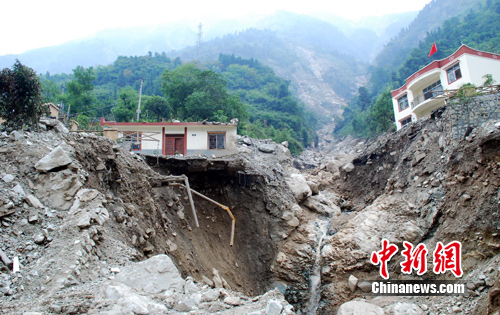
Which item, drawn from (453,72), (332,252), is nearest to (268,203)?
(332,252)

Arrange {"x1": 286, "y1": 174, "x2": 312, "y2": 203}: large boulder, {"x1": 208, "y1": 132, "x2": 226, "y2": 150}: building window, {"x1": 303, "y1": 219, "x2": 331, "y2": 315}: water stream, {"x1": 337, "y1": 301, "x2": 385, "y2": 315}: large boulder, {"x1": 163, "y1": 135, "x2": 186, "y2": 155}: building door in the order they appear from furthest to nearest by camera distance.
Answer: {"x1": 208, "y1": 132, "x2": 226, "y2": 150}: building window, {"x1": 163, "y1": 135, "x2": 186, "y2": 155}: building door, {"x1": 286, "y1": 174, "x2": 312, "y2": 203}: large boulder, {"x1": 303, "y1": 219, "x2": 331, "y2": 315}: water stream, {"x1": 337, "y1": 301, "x2": 385, "y2": 315}: large boulder

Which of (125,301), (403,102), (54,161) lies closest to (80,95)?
(54,161)

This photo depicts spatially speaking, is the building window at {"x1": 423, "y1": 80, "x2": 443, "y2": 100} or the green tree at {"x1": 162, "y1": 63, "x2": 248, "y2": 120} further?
the green tree at {"x1": 162, "y1": 63, "x2": 248, "y2": 120}

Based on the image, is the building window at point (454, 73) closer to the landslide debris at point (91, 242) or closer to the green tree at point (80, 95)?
the landslide debris at point (91, 242)

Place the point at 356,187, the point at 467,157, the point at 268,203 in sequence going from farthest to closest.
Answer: the point at 356,187 < the point at 268,203 < the point at 467,157

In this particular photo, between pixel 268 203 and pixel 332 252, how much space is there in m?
4.81

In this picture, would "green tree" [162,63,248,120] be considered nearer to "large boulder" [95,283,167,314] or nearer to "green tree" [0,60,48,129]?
"green tree" [0,60,48,129]

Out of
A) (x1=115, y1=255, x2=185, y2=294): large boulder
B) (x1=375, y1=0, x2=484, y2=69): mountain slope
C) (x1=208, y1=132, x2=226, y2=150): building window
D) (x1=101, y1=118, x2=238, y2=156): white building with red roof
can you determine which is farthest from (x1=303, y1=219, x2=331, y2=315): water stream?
(x1=375, y1=0, x2=484, y2=69): mountain slope

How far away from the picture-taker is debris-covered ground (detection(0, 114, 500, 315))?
6586 millimetres

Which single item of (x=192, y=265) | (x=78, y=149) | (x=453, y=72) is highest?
(x=453, y=72)

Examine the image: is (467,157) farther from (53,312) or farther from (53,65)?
(53,65)

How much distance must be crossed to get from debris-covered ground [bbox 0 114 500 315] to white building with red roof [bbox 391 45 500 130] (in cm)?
790

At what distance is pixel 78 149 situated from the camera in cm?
982

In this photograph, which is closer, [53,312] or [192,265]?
[53,312]
